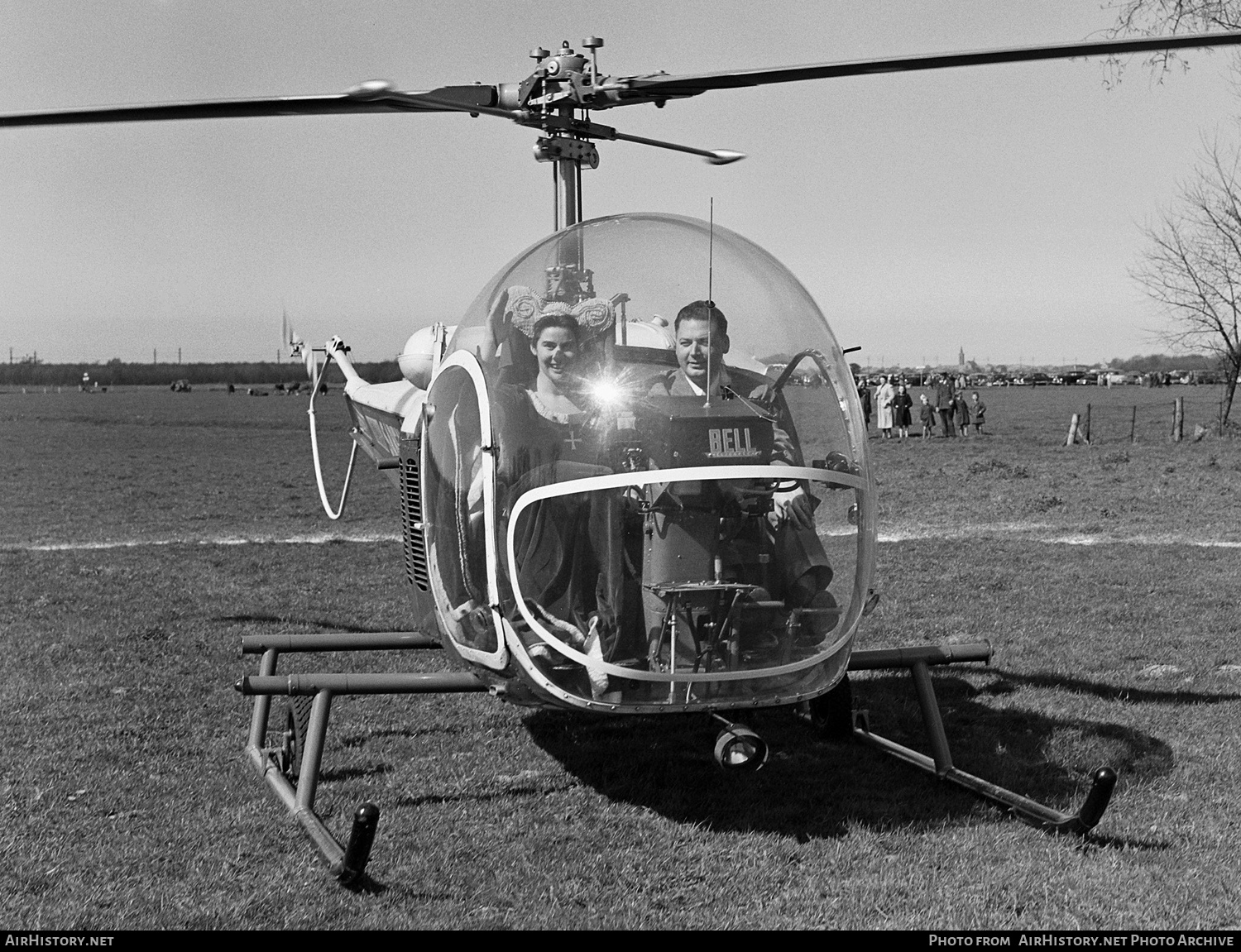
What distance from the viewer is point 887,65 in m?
4.95

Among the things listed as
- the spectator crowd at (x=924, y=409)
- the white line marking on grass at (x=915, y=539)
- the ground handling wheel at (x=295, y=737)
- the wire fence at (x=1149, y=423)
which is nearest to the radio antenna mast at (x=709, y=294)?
the ground handling wheel at (x=295, y=737)

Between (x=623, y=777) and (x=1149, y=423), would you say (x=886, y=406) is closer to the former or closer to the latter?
(x=1149, y=423)

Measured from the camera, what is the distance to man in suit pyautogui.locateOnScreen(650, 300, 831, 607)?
195 inches

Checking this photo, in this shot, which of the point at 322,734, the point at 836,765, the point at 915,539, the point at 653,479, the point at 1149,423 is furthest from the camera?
the point at 1149,423

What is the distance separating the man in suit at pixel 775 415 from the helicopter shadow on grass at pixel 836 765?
3.07ft

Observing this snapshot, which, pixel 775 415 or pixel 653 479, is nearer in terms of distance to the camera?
pixel 653 479

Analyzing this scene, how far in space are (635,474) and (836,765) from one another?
7.70 ft

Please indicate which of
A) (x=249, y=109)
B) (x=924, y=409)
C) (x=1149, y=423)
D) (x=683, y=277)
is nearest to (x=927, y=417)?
(x=924, y=409)

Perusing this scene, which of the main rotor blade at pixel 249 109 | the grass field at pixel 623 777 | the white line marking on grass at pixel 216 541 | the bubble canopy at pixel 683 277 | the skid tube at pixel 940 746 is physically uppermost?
the main rotor blade at pixel 249 109

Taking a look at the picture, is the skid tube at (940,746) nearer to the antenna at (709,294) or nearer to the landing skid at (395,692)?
the landing skid at (395,692)

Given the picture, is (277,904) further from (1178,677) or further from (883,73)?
(1178,677)

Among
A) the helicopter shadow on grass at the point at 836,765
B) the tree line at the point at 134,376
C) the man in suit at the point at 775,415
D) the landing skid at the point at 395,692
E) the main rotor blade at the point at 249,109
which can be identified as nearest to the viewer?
the landing skid at the point at 395,692

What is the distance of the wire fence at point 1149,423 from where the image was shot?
27156 millimetres

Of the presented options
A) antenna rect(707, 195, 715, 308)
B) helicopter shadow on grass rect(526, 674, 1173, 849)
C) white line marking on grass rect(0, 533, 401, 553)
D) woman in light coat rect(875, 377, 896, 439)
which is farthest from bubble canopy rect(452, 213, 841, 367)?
woman in light coat rect(875, 377, 896, 439)
